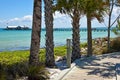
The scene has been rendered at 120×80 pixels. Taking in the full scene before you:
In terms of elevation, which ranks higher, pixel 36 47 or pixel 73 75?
pixel 36 47

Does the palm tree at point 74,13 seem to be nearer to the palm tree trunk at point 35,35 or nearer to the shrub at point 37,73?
the palm tree trunk at point 35,35

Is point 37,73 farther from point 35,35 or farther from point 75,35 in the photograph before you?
point 75,35

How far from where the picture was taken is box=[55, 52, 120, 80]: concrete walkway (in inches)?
474

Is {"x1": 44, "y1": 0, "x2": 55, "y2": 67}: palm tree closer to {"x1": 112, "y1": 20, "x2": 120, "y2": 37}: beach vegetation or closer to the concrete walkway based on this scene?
the concrete walkway

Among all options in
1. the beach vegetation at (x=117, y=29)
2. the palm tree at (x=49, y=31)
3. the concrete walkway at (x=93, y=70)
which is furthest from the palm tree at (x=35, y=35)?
the beach vegetation at (x=117, y=29)

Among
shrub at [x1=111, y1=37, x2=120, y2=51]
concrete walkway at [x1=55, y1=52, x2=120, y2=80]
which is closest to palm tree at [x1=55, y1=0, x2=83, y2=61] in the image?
concrete walkway at [x1=55, y1=52, x2=120, y2=80]

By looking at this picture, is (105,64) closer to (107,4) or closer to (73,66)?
(73,66)

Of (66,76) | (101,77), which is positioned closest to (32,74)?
(66,76)

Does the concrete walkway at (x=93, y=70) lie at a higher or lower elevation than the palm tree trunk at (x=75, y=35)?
lower

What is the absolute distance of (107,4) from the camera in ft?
76.8

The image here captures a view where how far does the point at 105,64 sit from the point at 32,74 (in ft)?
19.1

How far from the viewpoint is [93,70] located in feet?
45.2

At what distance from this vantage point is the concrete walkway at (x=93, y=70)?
12.0 m

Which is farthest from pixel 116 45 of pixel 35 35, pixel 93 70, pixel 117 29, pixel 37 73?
pixel 37 73
